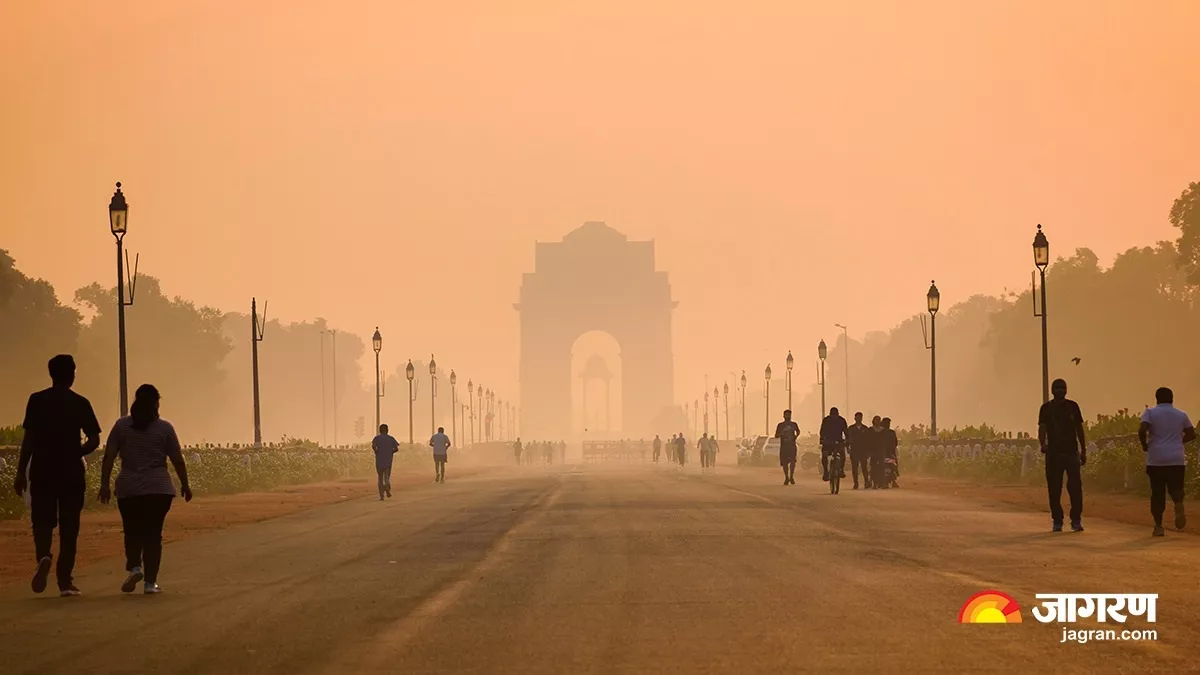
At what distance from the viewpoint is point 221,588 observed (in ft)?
50.7

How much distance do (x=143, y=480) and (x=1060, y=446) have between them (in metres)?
11.9

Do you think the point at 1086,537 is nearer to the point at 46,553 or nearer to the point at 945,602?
the point at 945,602

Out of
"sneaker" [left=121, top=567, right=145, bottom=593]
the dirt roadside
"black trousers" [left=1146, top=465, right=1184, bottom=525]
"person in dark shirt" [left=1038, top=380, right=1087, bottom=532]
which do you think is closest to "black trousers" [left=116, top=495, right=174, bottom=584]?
"sneaker" [left=121, top=567, right=145, bottom=593]

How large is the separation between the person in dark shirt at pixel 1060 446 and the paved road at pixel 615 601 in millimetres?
612

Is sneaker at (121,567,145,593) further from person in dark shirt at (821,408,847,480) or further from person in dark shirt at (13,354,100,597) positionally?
person in dark shirt at (821,408,847,480)

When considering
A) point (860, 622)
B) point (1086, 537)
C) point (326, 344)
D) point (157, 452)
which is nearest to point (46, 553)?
point (157, 452)

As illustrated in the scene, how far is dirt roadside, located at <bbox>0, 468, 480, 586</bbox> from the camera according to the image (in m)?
20.5

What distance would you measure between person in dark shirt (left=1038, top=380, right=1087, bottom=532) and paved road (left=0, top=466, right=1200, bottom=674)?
2.01 ft

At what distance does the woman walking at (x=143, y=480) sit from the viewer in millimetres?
15258

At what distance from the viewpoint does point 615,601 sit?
43.7 feet

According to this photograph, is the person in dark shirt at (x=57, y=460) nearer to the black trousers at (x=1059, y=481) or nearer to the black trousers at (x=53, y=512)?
the black trousers at (x=53, y=512)

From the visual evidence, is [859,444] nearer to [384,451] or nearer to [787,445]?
[787,445]

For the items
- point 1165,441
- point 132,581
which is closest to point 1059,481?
point 1165,441

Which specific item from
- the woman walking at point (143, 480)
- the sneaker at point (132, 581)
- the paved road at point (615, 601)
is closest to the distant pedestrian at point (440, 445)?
the paved road at point (615, 601)
